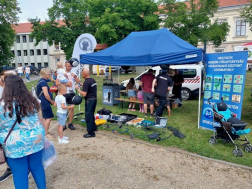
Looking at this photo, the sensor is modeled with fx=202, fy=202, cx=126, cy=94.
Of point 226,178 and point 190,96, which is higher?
point 190,96

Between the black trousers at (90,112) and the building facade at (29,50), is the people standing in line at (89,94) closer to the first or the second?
the black trousers at (90,112)

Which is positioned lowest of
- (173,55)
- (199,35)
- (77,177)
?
(77,177)

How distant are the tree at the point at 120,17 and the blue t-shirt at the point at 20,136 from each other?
20564 millimetres

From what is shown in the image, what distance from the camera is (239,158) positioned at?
12.8ft

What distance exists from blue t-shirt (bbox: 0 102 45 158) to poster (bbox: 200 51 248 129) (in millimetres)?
4332

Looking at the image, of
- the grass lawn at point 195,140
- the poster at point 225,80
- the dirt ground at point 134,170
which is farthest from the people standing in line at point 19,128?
the poster at point 225,80

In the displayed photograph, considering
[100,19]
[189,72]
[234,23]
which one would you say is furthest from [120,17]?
[234,23]

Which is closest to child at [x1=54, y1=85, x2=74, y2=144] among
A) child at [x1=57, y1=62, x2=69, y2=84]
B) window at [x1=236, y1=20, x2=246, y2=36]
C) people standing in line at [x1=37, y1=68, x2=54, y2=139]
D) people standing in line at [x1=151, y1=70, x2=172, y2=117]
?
people standing in line at [x1=37, y1=68, x2=54, y2=139]

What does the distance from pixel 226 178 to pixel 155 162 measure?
4.04ft

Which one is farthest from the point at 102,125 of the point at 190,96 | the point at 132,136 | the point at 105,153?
the point at 190,96

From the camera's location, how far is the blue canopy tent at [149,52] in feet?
19.1

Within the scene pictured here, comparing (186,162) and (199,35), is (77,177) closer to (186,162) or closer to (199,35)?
(186,162)

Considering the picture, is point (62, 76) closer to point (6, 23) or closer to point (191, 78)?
point (191, 78)

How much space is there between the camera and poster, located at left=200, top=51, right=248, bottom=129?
16.2ft
